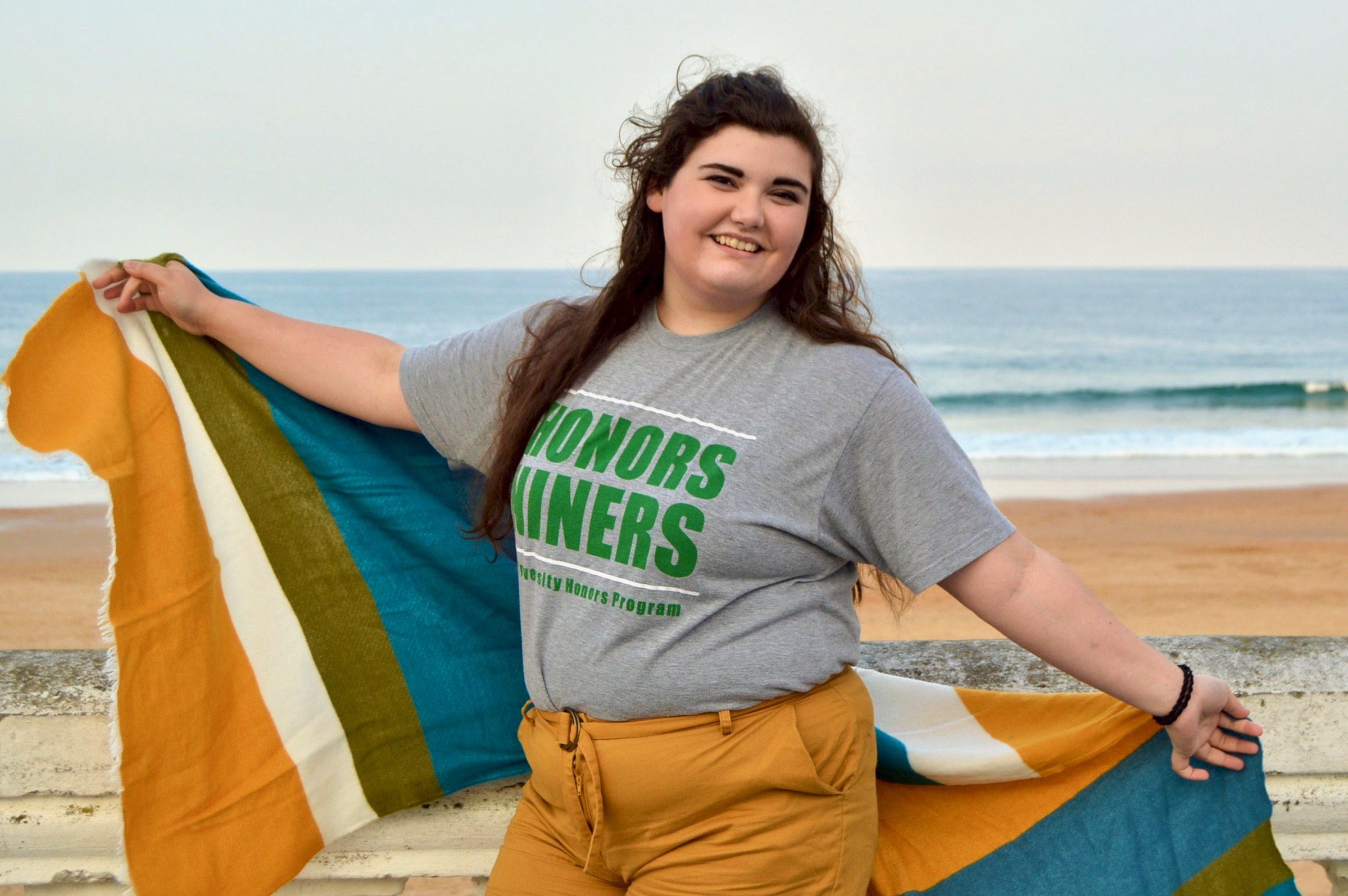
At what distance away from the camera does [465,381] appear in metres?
2.06

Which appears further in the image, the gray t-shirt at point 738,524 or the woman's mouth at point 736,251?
the woman's mouth at point 736,251

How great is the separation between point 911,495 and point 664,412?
397 millimetres

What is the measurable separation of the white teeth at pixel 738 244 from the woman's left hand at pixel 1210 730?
0.97m

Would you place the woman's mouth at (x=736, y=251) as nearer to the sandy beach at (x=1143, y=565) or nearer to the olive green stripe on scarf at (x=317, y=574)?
the olive green stripe on scarf at (x=317, y=574)

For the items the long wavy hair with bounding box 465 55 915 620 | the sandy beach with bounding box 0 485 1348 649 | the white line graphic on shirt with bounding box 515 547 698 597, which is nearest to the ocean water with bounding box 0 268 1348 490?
the long wavy hair with bounding box 465 55 915 620

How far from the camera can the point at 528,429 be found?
196 centimetres

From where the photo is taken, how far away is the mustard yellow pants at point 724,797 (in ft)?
5.62

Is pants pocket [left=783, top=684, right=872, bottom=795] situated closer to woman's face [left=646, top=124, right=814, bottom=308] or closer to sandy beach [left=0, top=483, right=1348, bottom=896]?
woman's face [left=646, top=124, right=814, bottom=308]

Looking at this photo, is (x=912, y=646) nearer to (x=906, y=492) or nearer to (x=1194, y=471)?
(x=906, y=492)

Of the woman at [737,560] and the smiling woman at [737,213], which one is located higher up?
the smiling woman at [737,213]

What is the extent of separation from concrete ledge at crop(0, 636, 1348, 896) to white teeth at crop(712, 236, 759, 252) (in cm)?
95

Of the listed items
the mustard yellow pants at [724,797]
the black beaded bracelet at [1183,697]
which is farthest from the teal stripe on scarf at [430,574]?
the black beaded bracelet at [1183,697]

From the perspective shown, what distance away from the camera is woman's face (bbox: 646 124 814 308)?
1804 millimetres

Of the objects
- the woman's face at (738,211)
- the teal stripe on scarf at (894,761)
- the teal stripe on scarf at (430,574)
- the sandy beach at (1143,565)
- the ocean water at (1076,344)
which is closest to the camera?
the woman's face at (738,211)
